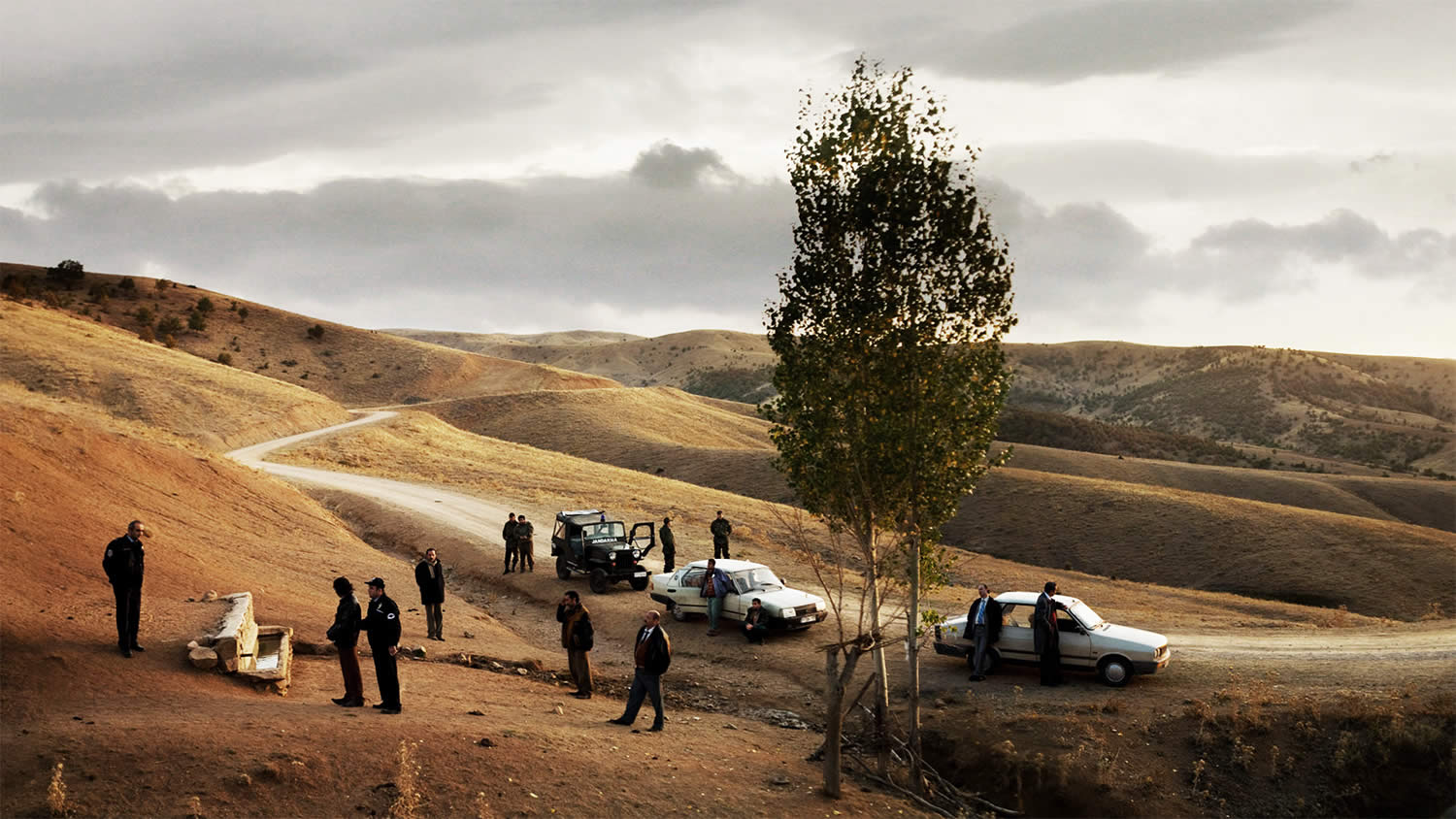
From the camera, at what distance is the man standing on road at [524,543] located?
94.4ft

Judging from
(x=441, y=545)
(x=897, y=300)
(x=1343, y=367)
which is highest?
(x=1343, y=367)

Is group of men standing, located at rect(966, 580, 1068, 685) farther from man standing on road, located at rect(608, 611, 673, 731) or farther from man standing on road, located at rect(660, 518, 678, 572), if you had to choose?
man standing on road, located at rect(660, 518, 678, 572)

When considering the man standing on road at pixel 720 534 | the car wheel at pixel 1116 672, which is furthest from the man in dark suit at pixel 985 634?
the man standing on road at pixel 720 534

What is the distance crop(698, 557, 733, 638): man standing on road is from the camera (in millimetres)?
22766

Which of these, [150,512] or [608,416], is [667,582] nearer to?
[150,512]

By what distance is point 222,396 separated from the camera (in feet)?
186

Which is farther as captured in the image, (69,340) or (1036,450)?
(1036,450)

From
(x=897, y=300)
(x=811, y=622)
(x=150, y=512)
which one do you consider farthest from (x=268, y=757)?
(x=150, y=512)

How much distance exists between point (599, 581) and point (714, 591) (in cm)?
497

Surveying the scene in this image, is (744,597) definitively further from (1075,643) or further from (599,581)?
(1075,643)

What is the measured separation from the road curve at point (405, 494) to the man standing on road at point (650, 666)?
20426 millimetres

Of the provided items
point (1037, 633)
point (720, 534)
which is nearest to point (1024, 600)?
point (1037, 633)

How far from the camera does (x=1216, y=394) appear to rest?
140 meters

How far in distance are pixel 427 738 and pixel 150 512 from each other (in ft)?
55.9
